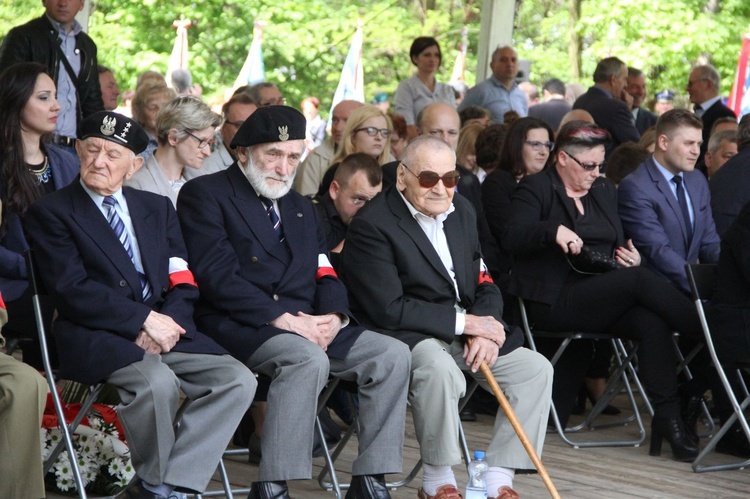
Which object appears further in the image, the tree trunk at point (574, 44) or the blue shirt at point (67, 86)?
the tree trunk at point (574, 44)

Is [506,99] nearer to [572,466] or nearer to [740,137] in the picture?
[740,137]

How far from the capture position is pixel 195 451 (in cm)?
457

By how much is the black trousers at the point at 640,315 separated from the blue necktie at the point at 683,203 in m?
0.74

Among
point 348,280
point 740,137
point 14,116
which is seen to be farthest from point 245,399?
point 740,137

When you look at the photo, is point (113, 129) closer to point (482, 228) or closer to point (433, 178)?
point (433, 178)

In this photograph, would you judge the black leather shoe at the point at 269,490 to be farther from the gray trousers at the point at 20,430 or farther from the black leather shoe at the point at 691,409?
the black leather shoe at the point at 691,409

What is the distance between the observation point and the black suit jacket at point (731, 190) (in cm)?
733

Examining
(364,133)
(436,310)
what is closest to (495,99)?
(364,133)

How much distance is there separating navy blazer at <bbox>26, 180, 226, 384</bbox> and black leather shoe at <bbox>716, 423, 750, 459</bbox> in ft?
10.2

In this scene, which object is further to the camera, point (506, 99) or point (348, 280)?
point (506, 99)

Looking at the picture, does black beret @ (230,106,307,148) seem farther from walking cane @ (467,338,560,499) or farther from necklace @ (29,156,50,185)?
walking cane @ (467,338,560,499)

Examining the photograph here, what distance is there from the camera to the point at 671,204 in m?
7.03

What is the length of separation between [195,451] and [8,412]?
2.25 ft

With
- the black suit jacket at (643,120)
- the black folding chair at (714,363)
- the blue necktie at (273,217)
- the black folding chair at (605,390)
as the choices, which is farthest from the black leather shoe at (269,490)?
the black suit jacket at (643,120)
